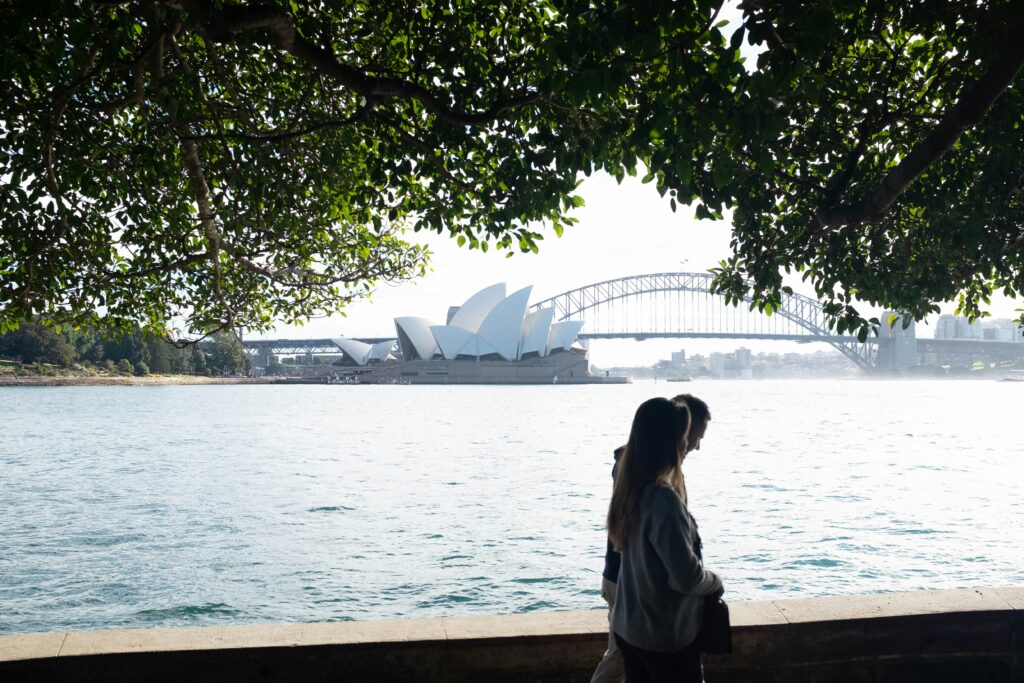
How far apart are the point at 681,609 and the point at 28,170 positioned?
652 centimetres

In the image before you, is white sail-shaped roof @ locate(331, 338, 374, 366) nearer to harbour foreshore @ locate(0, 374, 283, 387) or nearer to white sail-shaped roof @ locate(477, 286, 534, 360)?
harbour foreshore @ locate(0, 374, 283, 387)

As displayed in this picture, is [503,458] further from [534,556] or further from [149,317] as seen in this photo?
[149,317]

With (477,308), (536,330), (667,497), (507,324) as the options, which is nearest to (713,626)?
(667,497)

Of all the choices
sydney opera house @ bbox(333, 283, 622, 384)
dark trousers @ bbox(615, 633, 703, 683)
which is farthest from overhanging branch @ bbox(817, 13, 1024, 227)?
sydney opera house @ bbox(333, 283, 622, 384)

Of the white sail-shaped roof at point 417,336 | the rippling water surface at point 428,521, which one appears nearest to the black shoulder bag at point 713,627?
the rippling water surface at point 428,521

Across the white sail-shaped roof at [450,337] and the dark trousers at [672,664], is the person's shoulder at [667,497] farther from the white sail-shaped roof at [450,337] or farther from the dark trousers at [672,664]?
the white sail-shaped roof at [450,337]

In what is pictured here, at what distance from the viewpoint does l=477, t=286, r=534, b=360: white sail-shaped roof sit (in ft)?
258

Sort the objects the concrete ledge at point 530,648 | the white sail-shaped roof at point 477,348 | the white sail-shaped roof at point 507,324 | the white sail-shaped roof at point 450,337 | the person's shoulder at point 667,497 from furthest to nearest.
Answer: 1. the white sail-shaped roof at point 450,337
2. the white sail-shaped roof at point 477,348
3. the white sail-shaped roof at point 507,324
4. the concrete ledge at point 530,648
5. the person's shoulder at point 667,497

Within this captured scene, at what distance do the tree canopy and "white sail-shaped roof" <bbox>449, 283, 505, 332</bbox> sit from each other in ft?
240

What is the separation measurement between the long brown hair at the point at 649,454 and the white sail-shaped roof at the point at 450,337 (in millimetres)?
81476

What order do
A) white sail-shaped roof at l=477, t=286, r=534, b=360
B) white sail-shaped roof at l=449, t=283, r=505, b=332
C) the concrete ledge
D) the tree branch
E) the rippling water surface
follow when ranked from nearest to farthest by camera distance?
the concrete ledge < the tree branch < the rippling water surface < white sail-shaped roof at l=477, t=286, r=534, b=360 < white sail-shaped roof at l=449, t=283, r=505, b=332

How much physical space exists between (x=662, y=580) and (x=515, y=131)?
12.9 ft

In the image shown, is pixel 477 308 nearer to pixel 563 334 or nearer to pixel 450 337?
pixel 450 337

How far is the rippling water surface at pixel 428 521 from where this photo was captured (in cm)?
979
